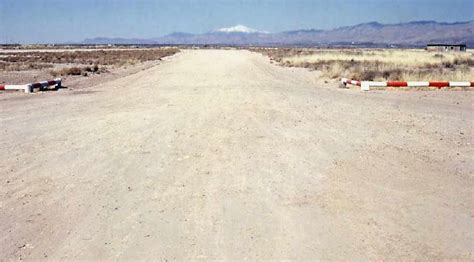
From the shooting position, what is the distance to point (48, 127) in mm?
12352

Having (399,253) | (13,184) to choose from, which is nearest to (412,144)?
(399,253)

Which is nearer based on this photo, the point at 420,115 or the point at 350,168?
the point at 350,168

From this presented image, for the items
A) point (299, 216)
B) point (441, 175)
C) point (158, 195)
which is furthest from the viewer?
point (441, 175)

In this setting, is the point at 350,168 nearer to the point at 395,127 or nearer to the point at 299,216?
the point at 299,216

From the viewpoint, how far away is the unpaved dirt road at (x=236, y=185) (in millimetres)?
5477

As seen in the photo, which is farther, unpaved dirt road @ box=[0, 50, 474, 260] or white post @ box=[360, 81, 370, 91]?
white post @ box=[360, 81, 370, 91]

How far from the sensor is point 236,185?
24.7 feet

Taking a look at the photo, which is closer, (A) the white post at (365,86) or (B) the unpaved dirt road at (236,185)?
(B) the unpaved dirt road at (236,185)

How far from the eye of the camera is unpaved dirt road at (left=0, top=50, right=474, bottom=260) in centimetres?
548

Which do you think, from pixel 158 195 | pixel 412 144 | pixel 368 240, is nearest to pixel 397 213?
pixel 368 240

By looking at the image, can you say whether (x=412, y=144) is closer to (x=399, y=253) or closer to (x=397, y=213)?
(x=397, y=213)

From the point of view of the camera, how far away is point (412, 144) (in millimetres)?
10523

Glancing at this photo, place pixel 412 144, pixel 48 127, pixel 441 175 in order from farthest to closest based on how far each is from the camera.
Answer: pixel 48 127
pixel 412 144
pixel 441 175

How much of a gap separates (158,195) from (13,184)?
2.09 metres
